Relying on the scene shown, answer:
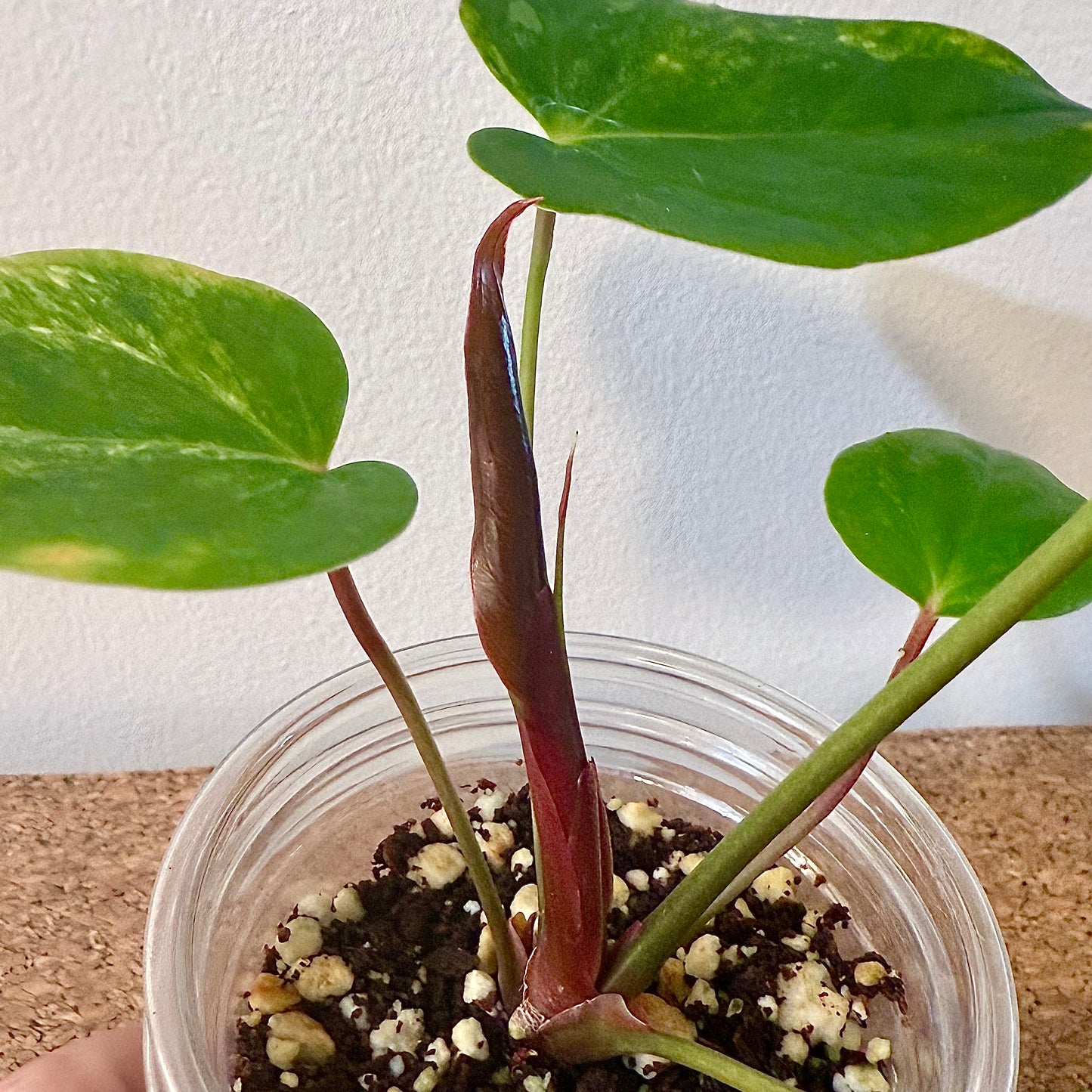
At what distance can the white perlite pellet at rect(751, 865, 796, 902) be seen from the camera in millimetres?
451

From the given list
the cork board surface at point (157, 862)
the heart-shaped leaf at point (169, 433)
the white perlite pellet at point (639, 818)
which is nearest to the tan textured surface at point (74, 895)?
the cork board surface at point (157, 862)

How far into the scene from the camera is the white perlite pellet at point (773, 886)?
0.45 metres

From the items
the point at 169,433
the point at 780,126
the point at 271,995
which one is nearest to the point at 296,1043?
the point at 271,995

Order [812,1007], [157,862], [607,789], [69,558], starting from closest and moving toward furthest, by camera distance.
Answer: [69,558], [812,1007], [607,789], [157,862]

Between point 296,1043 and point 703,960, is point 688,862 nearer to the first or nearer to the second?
point 703,960

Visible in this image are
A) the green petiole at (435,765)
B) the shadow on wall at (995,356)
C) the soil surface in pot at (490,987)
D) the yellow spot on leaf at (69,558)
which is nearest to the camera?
the yellow spot on leaf at (69,558)

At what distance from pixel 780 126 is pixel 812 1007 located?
32 cm

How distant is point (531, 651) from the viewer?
10.0 inches

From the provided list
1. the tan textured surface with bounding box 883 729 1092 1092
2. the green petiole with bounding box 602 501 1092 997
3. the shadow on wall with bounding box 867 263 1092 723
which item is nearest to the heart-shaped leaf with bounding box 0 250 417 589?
the green petiole with bounding box 602 501 1092 997

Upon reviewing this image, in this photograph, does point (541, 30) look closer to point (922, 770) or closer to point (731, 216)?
point (731, 216)

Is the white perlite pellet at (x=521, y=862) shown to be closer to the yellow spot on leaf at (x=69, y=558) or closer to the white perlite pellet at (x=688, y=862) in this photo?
the white perlite pellet at (x=688, y=862)

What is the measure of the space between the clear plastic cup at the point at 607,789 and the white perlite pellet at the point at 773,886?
2cm

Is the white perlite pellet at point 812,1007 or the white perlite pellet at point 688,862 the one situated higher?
the white perlite pellet at point 688,862

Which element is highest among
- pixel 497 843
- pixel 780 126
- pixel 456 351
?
pixel 456 351
